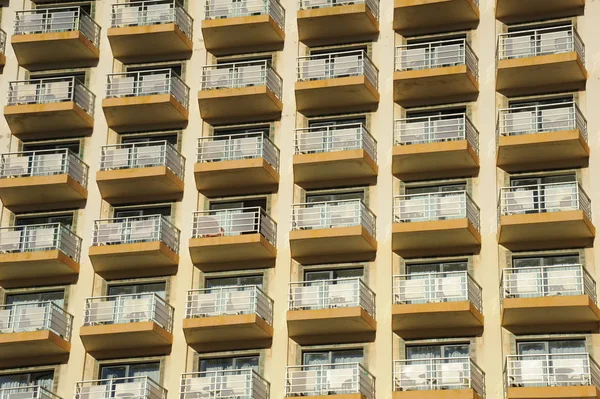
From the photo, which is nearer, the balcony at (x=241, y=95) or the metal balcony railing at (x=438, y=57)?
the metal balcony railing at (x=438, y=57)

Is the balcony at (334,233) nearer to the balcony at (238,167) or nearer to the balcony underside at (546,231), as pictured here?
the balcony at (238,167)

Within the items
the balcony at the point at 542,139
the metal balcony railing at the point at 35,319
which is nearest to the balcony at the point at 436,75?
the balcony at the point at 542,139

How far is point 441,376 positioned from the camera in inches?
1924

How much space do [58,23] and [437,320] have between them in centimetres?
1993

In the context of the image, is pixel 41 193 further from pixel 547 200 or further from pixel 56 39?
pixel 547 200

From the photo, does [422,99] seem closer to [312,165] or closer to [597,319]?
[312,165]

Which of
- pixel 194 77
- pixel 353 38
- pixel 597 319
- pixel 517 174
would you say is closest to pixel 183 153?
pixel 194 77

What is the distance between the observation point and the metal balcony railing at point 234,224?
54.0 metres

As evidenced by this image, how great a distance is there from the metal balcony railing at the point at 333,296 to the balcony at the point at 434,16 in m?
10.8

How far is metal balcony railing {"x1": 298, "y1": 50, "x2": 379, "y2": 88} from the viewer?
184 ft

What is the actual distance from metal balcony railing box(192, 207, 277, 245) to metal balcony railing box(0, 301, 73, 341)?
5.55 metres

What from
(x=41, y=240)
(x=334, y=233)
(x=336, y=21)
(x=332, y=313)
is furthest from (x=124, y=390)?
(x=336, y=21)

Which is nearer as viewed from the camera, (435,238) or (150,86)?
(435,238)

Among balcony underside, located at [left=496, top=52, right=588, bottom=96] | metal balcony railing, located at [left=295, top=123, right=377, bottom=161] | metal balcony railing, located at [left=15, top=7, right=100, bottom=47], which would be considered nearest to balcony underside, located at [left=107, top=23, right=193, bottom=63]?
metal balcony railing, located at [left=15, top=7, right=100, bottom=47]
